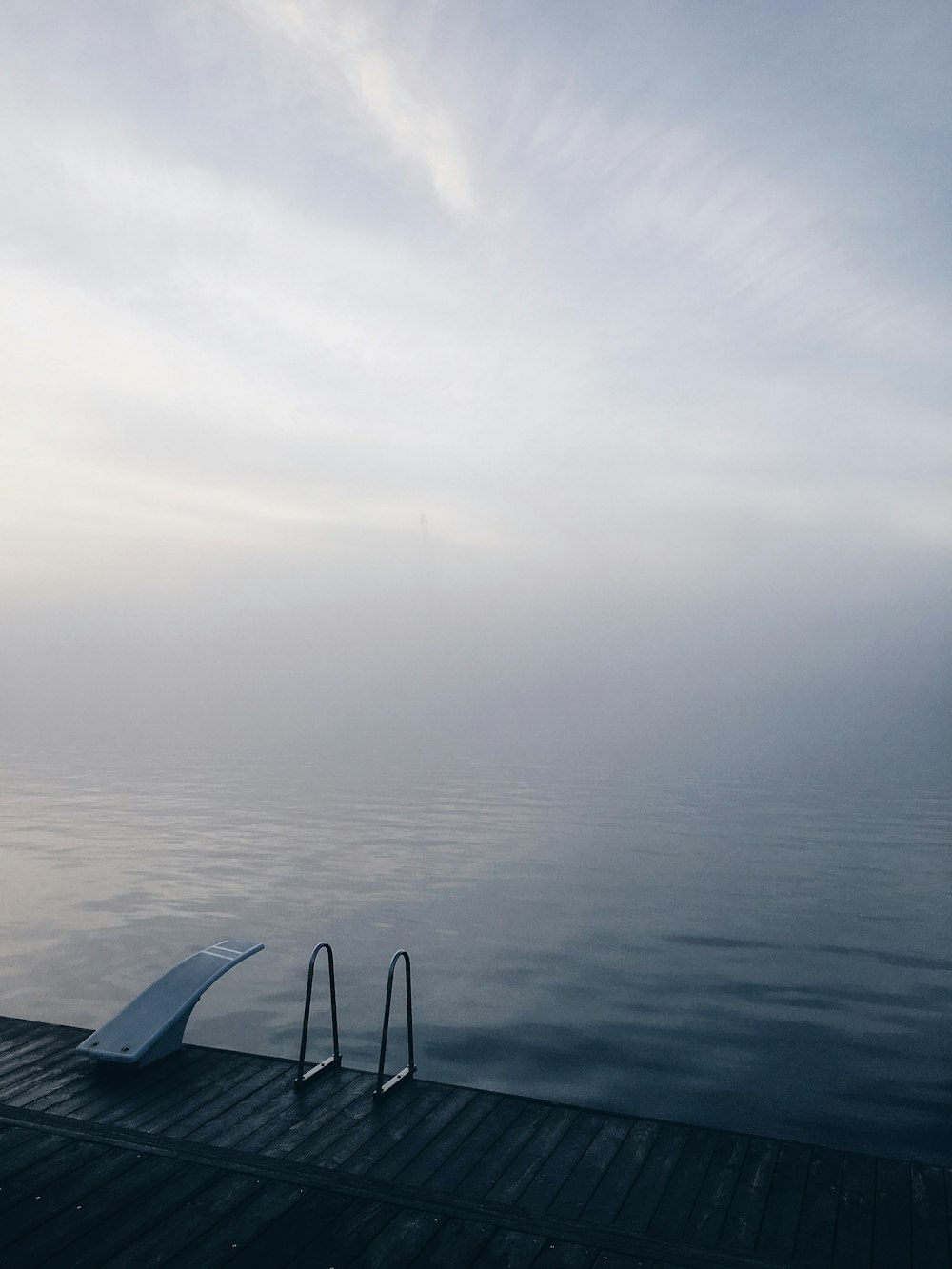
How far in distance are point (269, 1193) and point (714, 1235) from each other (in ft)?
10.8

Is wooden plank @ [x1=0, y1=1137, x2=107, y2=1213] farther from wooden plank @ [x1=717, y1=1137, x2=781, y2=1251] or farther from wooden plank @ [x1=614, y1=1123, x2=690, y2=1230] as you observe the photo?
wooden plank @ [x1=717, y1=1137, x2=781, y2=1251]

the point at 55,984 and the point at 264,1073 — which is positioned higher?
the point at 264,1073

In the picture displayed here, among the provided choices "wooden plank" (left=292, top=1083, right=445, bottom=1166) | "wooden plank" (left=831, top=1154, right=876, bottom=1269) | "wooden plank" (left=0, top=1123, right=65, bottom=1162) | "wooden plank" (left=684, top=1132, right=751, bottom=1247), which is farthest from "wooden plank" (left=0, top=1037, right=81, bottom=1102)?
"wooden plank" (left=831, top=1154, right=876, bottom=1269)

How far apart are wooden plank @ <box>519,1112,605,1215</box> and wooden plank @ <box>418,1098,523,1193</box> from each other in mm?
539

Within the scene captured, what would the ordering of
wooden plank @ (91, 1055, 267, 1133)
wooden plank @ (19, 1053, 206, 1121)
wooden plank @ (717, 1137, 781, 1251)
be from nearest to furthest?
wooden plank @ (717, 1137, 781, 1251) < wooden plank @ (91, 1055, 267, 1133) < wooden plank @ (19, 1053, 206, 1121)

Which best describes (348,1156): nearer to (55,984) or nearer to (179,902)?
(55,984)

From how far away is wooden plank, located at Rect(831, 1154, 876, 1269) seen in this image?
6.24m

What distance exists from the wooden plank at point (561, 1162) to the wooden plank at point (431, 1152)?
2.62 feet

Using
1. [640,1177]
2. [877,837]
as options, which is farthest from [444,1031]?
[877,837]

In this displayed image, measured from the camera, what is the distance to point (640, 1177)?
732 cm

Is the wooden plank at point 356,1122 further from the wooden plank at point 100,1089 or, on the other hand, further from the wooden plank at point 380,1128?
the wooden plank at point 100,1089

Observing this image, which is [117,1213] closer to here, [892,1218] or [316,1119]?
[316,1119]

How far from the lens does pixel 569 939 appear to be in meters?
20.9

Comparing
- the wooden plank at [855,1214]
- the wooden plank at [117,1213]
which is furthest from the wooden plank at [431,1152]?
the wooden plank at [855,1214]
